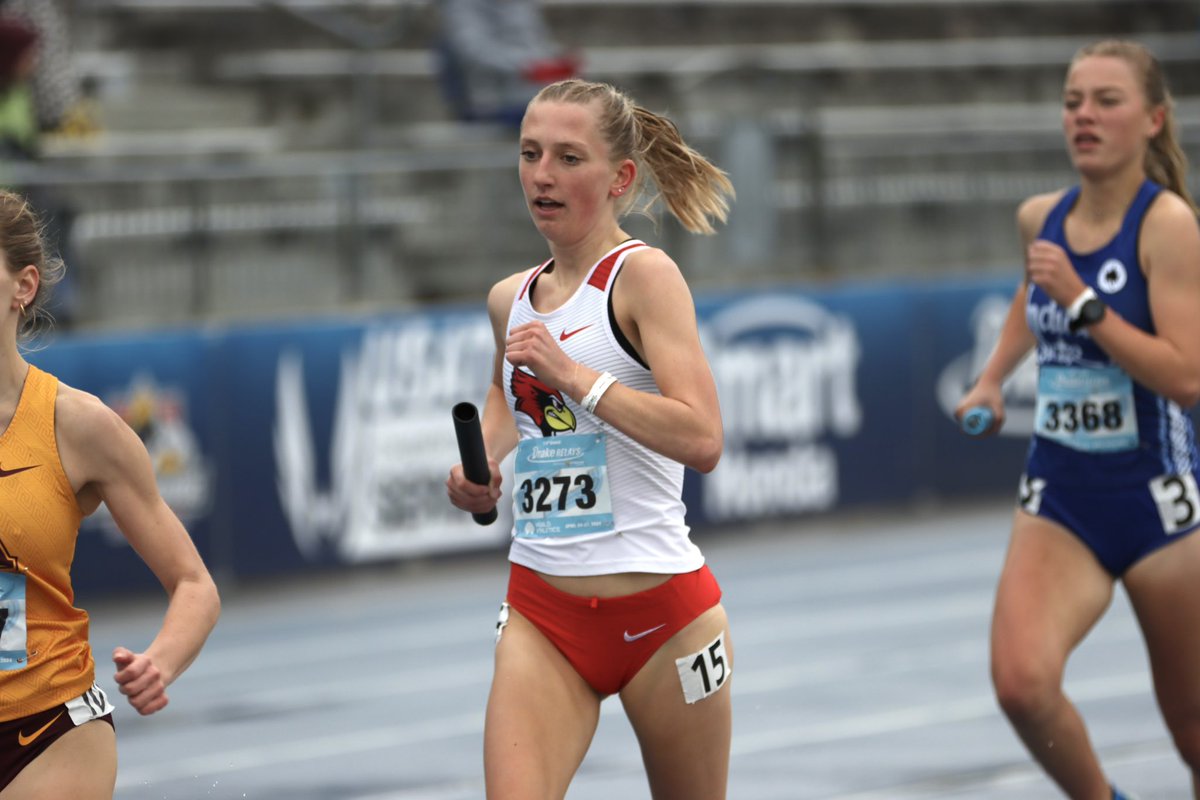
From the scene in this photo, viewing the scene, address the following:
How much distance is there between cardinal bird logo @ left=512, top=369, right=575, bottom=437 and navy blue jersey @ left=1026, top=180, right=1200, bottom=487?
185 cm

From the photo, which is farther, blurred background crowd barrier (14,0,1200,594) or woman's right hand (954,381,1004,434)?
blurred background crowd barrier (14,0,1200,594)

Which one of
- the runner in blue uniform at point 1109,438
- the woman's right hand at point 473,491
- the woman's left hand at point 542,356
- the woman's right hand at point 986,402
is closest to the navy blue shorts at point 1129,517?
the runner in blue uniform at point 1109,438

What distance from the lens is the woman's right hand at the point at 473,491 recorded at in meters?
4.93

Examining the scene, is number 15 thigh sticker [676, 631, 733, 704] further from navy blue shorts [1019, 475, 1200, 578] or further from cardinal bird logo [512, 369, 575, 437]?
navy blue shorts [1019, 475, 1200, 578]

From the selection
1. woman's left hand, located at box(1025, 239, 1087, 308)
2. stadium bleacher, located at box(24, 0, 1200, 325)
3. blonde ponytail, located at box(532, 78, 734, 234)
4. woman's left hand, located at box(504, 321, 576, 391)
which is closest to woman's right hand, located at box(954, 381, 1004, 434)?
woman's left hand, located at box(1025, 239, 1087, 308)

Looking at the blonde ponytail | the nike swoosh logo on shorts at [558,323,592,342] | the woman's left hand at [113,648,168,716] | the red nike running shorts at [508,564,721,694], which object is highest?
the blonde ponytail

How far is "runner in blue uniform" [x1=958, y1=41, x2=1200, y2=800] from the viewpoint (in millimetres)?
5801

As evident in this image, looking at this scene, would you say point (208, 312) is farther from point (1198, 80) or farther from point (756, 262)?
point (1198, 80)

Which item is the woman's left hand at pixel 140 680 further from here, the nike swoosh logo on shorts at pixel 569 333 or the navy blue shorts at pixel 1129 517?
the navy blue shorts at pixel 1129 517

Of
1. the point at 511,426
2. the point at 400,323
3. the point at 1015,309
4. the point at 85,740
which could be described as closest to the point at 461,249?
the point at 400,323

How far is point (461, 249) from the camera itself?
46.6 feet

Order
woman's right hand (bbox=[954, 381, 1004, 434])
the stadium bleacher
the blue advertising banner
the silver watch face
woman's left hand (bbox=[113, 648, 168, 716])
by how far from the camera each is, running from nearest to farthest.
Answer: woman's left hand (bbox=[113, 648, 168, 716])
the silver watch face
woman's right hand (bbox=[954, 381, 1004, 434])
the blue advertising banner
the stadium bleacher

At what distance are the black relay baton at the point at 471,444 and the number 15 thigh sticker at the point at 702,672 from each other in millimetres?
640

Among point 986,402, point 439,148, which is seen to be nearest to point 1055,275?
point 986,402
